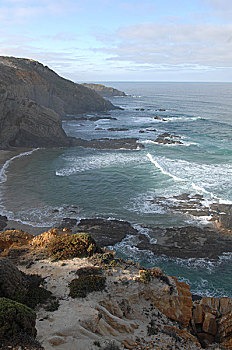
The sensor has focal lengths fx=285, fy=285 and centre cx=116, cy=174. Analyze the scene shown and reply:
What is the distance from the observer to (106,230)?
24750 mm

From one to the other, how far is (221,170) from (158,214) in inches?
638

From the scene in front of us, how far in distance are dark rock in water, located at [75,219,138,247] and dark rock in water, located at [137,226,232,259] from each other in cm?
175

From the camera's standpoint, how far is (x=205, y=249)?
22.3 meters

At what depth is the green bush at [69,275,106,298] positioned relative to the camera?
38.2 ft

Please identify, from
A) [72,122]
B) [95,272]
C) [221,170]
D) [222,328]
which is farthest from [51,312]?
[72,122]

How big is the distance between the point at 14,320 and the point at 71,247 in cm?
746

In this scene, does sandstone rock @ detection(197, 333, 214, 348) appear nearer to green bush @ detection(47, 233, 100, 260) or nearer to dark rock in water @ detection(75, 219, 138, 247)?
green bush @ detection(47, 233, 100, 260)

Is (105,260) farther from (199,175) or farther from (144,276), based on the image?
(199,175)

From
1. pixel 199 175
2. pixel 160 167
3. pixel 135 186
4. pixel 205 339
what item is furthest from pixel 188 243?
pixel 160 167

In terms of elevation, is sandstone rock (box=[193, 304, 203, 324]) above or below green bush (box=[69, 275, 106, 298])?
below

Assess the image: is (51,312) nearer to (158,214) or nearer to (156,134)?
(158,214)

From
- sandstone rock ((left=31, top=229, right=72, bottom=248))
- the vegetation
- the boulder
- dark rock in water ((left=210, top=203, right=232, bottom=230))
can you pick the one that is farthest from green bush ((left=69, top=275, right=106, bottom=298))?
dark rock in water ((left=210, top=203, right=232, bottom=230))

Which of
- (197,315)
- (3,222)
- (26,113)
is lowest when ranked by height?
(3,222)

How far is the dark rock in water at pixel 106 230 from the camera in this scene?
929 inches
